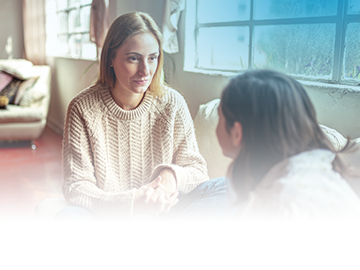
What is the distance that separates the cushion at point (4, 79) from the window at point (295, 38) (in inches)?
91.1

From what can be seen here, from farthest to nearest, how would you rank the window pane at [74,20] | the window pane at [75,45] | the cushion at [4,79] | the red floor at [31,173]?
1. the cushion at [4,79]
2. the window pane at [75,45]
3. the window pane at [74,20]
4. the red floor at [31,173]

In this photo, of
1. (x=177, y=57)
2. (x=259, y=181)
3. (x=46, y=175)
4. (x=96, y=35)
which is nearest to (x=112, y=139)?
(x=259, y=181)

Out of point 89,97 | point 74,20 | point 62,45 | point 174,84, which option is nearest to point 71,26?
point 74,20

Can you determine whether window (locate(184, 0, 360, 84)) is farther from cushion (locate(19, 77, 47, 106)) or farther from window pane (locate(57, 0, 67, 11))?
cushion (locate(19, 77, 47, 106))

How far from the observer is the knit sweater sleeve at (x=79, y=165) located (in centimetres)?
48

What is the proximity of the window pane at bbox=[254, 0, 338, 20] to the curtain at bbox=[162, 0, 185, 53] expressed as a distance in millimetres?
657

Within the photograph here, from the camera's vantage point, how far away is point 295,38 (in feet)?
1.14

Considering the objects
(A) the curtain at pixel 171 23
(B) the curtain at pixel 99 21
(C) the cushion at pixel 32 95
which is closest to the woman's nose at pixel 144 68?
(A) the curtain at pixel 171 23

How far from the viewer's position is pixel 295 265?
0.25 metres

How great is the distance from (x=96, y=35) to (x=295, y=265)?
117 cm

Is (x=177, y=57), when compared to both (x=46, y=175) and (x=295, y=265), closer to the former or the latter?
(x=46, y=175)

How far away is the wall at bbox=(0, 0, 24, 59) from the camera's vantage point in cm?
271

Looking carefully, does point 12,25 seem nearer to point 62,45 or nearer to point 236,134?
point 62,45

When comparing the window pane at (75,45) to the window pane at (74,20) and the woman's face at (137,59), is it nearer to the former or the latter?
the window pane at (74,20)
